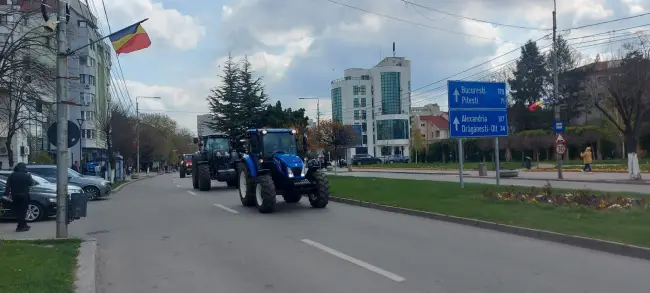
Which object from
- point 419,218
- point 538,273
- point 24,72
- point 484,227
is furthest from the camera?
point 24,72

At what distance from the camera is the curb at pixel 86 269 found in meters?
7.45

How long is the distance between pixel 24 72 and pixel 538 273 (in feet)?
64.1

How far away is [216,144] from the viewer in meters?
29.3

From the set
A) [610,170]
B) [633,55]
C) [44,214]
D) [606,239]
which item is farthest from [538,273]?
[610,170]

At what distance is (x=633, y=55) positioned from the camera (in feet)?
101

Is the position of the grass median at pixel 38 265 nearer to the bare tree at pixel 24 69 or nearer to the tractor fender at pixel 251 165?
the tractor fender at pixel 251 165

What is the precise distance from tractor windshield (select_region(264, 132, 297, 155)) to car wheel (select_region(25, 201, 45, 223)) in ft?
22.1

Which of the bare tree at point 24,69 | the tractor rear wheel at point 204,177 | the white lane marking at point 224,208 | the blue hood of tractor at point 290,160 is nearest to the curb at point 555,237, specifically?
the blue hood of tractor at point 290,160

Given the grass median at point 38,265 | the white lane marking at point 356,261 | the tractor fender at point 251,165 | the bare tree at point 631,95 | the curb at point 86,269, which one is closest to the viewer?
the grass median at point 38,265

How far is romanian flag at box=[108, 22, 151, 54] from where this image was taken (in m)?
13.6

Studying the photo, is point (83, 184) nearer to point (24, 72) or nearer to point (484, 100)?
point (24, 72)

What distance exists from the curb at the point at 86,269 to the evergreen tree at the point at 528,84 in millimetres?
65946

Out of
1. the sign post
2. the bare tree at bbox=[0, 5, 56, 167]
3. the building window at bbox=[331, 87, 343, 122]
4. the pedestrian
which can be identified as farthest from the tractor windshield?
the building window at bbox=[331, 87, 343, 122]

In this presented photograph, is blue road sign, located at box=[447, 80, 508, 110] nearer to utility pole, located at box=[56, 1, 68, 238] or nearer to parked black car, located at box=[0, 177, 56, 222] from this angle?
utility pole, located at box=[56, 1, 68, 238]
